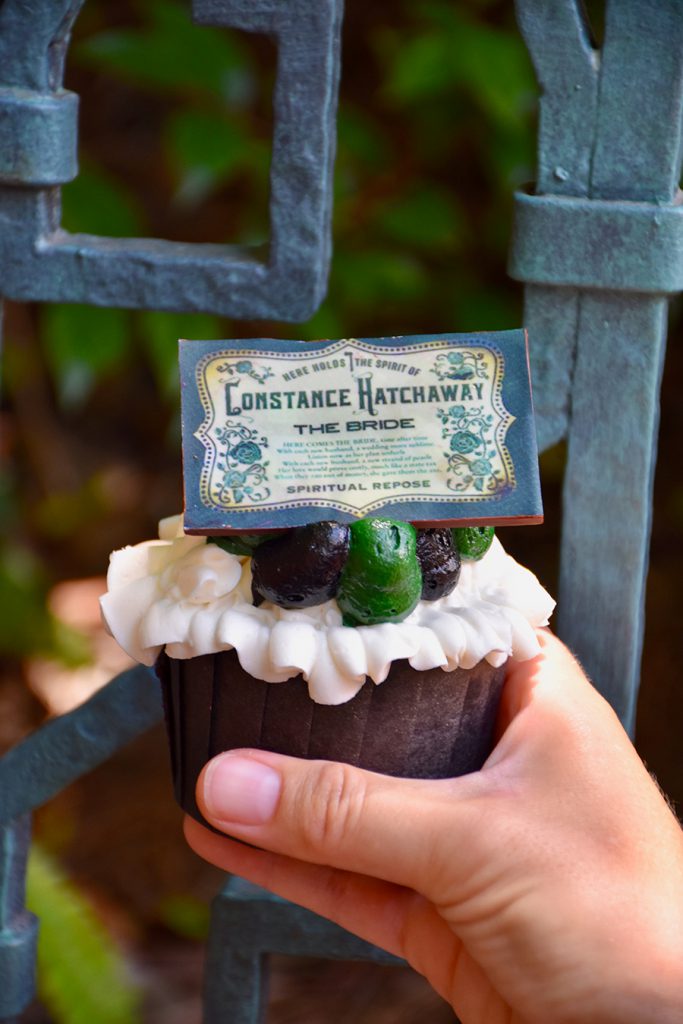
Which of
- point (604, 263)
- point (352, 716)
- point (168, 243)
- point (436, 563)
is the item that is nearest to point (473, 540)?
point (436, 563)

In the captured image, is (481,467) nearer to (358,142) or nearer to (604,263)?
(604,263)

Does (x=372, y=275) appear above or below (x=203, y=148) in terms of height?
below

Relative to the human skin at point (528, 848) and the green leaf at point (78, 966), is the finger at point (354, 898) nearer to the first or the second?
the human skin at point (528, 848)

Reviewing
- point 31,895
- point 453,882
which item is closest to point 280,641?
point 453,882

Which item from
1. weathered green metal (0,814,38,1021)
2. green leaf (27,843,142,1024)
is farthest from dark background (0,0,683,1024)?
weathered green metal (0,814,38,1021)

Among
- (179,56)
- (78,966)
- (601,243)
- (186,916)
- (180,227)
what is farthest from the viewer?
(180,227)

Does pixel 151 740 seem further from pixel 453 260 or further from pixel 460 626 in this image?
pixel 460 626

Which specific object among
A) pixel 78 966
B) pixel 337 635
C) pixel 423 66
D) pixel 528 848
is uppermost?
pixel 423 66
